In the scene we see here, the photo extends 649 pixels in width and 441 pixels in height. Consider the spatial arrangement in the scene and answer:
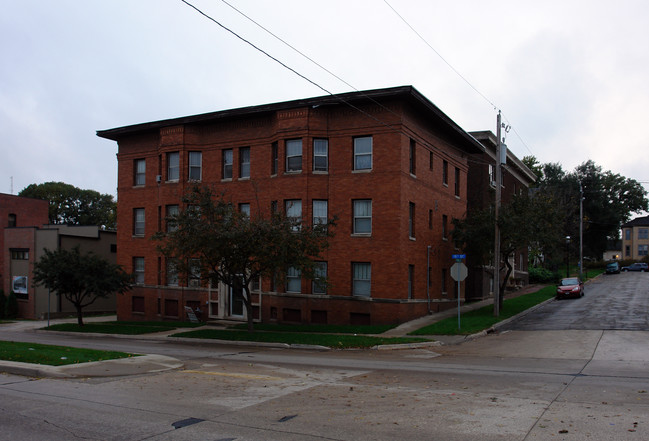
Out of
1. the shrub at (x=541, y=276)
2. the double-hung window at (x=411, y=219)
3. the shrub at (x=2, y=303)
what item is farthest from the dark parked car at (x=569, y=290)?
the shrub at (x=2, y=303)

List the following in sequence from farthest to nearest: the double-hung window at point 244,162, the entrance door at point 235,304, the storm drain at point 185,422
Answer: the entrance door at point 235,304, the double-hung window at point 244,162, the storm drain at point 185,422

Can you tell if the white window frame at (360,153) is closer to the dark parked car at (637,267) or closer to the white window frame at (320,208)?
the white window frame at (320,208)

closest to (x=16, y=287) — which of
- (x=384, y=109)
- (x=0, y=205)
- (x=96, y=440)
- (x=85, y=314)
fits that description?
(x=85, y=314)

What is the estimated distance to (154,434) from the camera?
293 inches

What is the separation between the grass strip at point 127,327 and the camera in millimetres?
27358

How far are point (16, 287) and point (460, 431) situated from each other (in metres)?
44.8

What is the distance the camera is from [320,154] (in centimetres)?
2708

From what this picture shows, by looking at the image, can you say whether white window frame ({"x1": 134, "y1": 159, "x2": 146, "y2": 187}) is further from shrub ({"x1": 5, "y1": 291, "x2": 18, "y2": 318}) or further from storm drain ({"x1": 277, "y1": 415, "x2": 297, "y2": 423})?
storm drain ({"x1": 277, "y1": 415, "x2": 297, "y2": 423})

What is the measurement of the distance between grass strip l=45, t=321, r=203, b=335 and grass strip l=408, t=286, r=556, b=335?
1262 cm

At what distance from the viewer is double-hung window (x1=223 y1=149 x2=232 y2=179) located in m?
30.3

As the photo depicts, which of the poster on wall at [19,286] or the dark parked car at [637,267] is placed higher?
the dark parked car at [637,267]

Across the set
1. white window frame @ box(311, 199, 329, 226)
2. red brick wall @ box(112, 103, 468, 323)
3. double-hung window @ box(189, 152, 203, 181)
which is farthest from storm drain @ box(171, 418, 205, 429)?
double-hung window @ box(189, 152, 203, 181)

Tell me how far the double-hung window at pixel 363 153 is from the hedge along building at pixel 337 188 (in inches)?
2.0

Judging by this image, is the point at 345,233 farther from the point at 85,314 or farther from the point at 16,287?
the point at 16,287
